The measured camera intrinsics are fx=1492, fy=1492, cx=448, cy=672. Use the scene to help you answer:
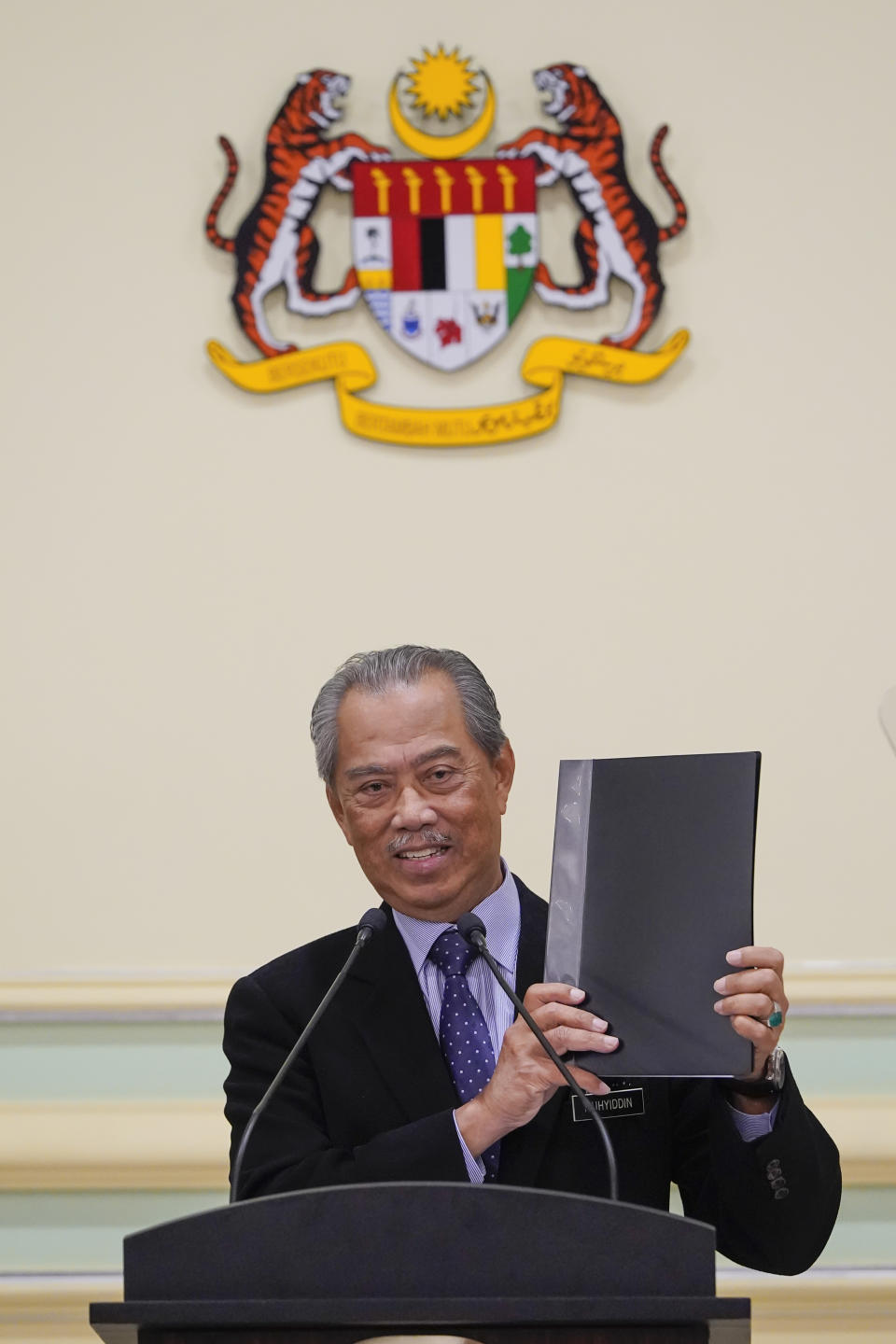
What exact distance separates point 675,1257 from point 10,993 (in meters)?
2.23

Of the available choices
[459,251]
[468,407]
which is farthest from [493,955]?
[459,251]

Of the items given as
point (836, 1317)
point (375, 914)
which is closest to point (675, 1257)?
point (375, 914)

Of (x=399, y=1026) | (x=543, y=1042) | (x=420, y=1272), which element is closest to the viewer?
(x=420, y=1272)

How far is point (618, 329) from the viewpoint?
3330mm

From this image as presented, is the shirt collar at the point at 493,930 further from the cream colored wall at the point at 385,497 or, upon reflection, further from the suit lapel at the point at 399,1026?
the cream colored wall at the point at 385,497

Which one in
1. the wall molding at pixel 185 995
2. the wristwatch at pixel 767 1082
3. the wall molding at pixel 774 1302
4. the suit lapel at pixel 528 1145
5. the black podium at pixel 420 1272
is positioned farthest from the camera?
the wall molding at pixel 185 995

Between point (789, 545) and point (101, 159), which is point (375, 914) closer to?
point (789, 545)

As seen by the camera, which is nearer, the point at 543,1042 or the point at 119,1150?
the point at 543,1042

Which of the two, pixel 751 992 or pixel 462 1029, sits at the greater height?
pixel 751 992

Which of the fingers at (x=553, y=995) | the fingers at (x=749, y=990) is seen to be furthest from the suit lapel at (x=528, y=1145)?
the fingers at (x=749, y=990)

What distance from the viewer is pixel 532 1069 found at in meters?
1.73

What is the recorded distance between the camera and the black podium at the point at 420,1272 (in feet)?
4.18

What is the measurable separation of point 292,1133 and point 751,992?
0.66m

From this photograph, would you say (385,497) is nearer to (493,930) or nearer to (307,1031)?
(493,930)
